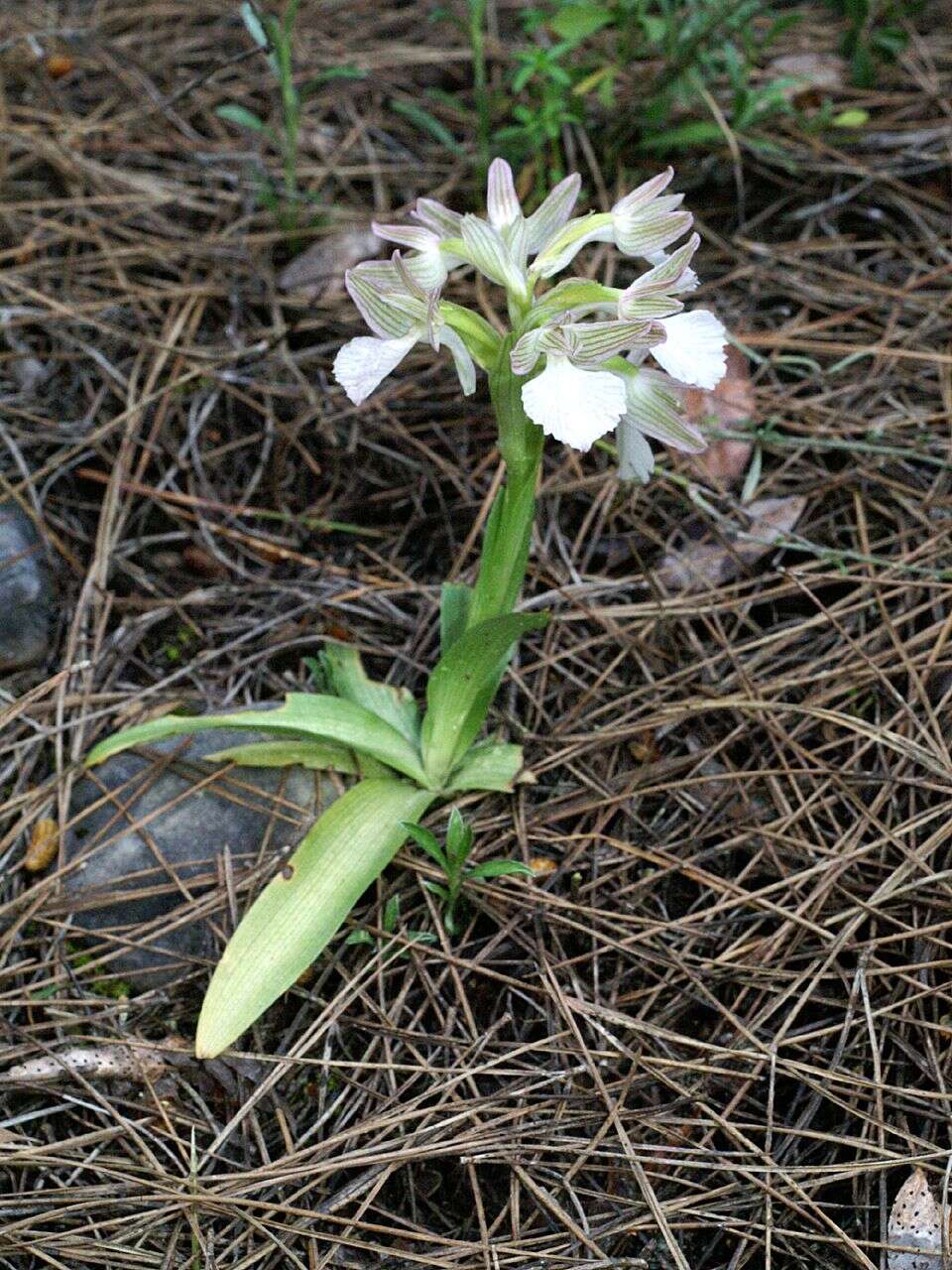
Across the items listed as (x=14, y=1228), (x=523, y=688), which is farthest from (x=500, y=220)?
(x=14, y=1228)

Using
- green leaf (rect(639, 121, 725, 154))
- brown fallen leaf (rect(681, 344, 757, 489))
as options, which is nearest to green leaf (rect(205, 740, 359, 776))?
brown fallen leaf (rect(681, 344, 757, 489))

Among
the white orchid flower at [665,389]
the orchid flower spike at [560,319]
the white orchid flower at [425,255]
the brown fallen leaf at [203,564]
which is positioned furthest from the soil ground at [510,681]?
Result: the white orchid flower at [425,255]

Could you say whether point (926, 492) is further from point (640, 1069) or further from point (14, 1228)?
point (14, 1228)

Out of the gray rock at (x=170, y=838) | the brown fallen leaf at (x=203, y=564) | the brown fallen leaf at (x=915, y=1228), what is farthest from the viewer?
the brown fallen leaf at (x=203, y=564)

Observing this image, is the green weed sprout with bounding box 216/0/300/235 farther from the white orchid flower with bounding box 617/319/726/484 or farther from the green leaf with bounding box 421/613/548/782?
the green leaf with bounding box 421/613/548/782

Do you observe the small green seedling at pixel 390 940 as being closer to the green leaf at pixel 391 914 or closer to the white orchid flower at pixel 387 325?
the green leaf at pixel 391 914

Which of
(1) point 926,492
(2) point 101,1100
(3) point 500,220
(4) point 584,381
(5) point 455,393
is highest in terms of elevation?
(3) point 500,220
